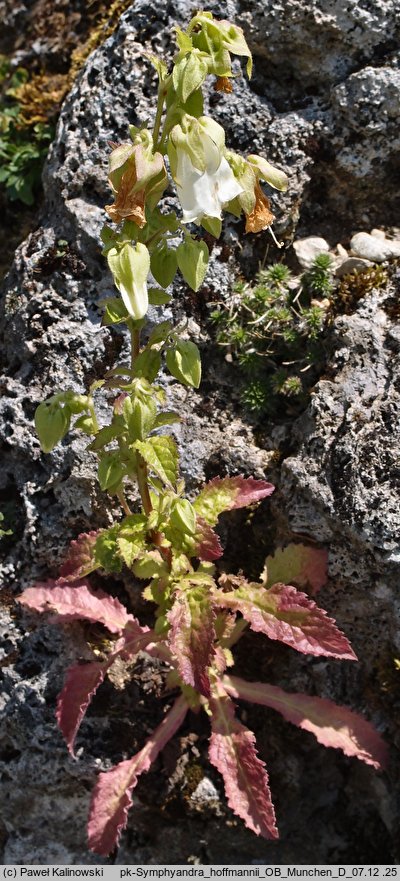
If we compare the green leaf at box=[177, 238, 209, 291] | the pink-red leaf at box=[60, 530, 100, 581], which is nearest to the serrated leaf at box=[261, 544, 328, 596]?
the pink-red leaf at box=[60, 530, 100, 581]

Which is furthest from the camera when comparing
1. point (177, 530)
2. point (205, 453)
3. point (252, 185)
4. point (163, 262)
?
point (205, 453)

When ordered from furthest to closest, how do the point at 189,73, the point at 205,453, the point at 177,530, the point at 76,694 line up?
the point at 205,453 < the point at 76,694 < the point at 177,530 < the point at 189,73

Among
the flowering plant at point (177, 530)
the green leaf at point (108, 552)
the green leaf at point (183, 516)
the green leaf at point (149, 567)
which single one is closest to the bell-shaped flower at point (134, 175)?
the flowering plant at point (177, 530)

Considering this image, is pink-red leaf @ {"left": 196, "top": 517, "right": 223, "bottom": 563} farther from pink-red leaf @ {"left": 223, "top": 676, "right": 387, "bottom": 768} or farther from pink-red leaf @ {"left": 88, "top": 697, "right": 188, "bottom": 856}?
pink-red leaf @ {"left": 88, "top": 697, "right": 188, "bottom": 856}

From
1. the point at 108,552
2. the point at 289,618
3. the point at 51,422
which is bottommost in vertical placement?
the point at 289,618

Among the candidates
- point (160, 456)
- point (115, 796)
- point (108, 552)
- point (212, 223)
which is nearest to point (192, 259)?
point (212, 223)

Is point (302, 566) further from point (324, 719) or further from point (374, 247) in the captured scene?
point (374, 247)

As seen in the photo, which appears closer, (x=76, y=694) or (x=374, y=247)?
(x=76, y=694)
